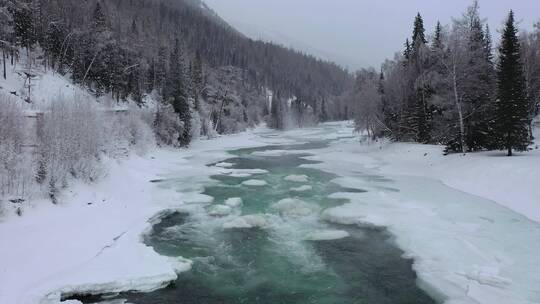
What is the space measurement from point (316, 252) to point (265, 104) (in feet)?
468

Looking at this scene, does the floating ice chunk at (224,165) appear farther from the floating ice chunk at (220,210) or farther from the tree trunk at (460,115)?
the tree trunk at (460,115)

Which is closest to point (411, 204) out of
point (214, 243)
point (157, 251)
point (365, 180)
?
point (365, 180)

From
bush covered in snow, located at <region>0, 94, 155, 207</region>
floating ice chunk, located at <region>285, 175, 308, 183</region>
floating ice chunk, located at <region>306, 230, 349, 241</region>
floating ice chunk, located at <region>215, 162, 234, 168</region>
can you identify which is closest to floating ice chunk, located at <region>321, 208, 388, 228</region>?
floating ice chunk, located at <region>306, 230, 349, 241</region>

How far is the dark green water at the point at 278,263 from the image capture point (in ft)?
39.0

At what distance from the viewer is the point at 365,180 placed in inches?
1241

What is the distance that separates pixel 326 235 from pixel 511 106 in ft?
67.1

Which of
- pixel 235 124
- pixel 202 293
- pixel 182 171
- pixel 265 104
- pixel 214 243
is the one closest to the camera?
pixel 202 293

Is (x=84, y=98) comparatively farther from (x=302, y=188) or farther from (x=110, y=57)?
(x=110, y=57)

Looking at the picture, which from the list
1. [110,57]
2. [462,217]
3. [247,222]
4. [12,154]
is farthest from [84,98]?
[110,57]

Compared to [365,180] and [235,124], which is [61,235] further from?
[235,124]

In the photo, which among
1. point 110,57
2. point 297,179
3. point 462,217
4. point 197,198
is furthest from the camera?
point 110,57

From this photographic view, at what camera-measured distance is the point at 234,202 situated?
2345 centimetres

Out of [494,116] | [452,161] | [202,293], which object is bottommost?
[202,293]

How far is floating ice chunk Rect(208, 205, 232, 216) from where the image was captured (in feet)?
69.4
